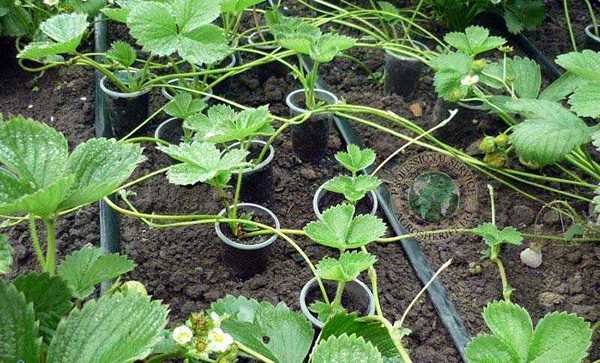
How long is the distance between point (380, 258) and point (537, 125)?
0.46 meters

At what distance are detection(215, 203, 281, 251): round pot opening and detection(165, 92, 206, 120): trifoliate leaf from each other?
0.88ft

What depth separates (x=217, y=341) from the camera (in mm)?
775

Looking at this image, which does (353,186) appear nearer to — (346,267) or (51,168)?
(346,267)

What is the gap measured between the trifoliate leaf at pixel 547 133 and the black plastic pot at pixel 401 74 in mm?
533

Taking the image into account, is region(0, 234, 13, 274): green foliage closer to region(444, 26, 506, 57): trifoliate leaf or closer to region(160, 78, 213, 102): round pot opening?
region(160, 78, 213, 102): round pot opening

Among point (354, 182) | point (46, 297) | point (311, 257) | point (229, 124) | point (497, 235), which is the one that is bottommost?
point (311, 257)

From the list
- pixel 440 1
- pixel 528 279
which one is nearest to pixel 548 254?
pixel 528 279

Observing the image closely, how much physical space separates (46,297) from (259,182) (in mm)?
812

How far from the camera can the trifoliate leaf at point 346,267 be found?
96 cm

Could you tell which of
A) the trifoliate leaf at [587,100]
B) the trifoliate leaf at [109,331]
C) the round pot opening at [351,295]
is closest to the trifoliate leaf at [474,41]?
the trifoliate leaf at [587,100]

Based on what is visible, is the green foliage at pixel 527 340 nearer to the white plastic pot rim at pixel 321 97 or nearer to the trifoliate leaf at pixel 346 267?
the trifoliate leaf at pixel 346 267

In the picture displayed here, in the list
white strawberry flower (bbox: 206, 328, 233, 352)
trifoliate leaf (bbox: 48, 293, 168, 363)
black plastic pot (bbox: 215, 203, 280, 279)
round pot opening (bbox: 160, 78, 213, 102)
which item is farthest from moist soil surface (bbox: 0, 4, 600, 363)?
trifoliate leaf (bbox: 48, 293, 168, 363)

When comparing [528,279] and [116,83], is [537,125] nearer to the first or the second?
[528,279]

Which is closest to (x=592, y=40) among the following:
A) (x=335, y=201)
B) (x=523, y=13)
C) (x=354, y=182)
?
(x=523, y=13)
